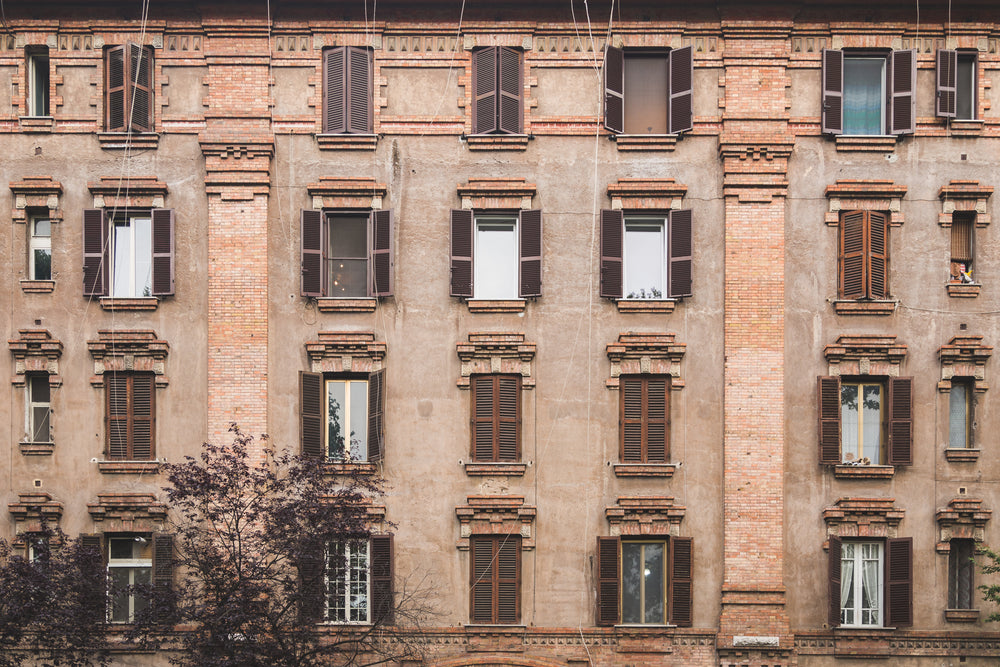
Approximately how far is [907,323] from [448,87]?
1115cm

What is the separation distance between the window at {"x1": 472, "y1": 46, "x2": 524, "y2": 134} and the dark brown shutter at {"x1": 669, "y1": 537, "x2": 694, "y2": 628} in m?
9.50

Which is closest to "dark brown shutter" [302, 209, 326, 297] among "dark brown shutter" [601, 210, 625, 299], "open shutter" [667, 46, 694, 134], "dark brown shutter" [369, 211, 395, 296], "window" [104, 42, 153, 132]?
"dark brown shutter" [369, 211, 395, 296]

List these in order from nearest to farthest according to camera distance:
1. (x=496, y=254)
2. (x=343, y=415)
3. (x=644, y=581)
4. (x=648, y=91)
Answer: (x=644, y=581) → (x=343, y=415) → (x=496, y=254) → (x=648, y=91)

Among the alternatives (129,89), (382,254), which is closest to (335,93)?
(382,254)

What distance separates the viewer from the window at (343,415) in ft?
68.0

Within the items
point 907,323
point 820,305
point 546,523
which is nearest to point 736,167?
→ point 820,305

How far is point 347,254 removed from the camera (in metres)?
21.4

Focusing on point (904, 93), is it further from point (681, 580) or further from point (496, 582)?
point (496, 582)

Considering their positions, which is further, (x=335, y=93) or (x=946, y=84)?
(x=335, y=93)

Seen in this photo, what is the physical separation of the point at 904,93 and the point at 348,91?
12050 millimetres

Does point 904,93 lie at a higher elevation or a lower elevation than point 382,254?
higher

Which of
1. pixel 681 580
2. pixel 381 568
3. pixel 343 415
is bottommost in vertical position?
pixel 681 580

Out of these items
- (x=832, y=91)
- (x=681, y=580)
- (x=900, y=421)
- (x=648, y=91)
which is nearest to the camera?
(x=681, y=580)

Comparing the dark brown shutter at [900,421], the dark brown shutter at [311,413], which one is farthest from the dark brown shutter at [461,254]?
the dark brown shutter at [900,421]
